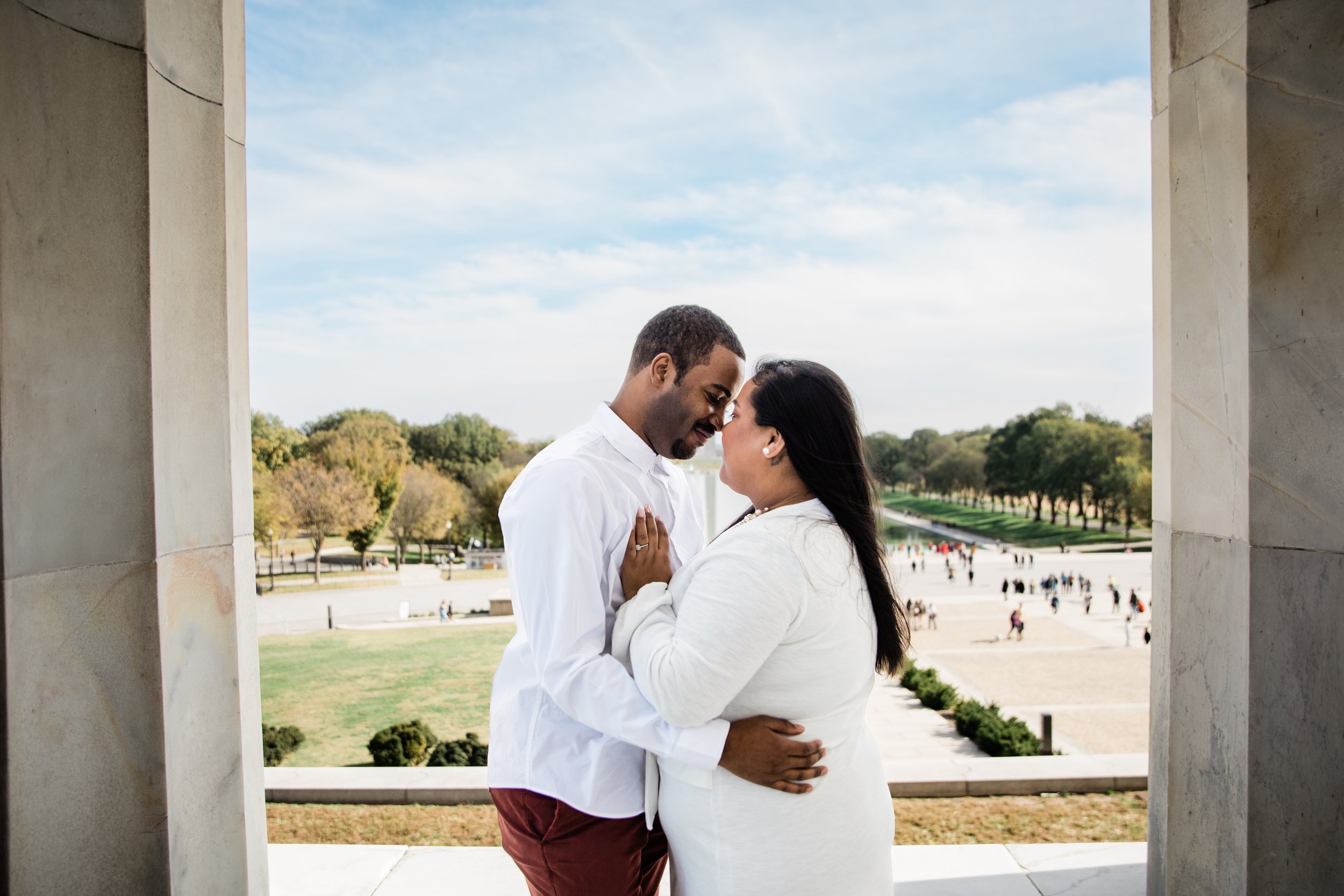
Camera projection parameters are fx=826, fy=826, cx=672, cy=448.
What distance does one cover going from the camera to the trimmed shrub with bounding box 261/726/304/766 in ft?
39.9

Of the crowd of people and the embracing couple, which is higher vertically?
the embracing couple

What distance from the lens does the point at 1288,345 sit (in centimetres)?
236

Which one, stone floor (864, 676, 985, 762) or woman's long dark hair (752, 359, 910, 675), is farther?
stone floor (864, 676, 985, 762)

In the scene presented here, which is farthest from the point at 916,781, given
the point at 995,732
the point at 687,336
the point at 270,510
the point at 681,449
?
the point at 270,510

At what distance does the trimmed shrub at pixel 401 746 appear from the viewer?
10.6m

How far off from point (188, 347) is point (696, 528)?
1691 mm

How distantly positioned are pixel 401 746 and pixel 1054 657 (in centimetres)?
1810

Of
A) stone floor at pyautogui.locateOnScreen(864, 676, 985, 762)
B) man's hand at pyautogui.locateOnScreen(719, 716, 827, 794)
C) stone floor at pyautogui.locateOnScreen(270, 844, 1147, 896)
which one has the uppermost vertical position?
man's hand at pyautogui.locateOnScreen(719, 716, 827, 794)

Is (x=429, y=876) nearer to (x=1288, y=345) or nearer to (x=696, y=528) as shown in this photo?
(x=696, y=528)

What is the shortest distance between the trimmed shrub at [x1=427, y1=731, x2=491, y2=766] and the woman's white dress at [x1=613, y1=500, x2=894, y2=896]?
806 centimetres

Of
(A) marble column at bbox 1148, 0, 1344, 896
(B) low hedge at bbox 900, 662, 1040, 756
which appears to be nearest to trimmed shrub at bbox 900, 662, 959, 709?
(B) low hedge at bbox 900, 662, 1040, 756

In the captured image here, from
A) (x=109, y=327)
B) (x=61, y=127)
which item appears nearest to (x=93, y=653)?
(x=109, y=327)

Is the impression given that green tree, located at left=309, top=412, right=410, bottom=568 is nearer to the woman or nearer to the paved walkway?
the paved walkway

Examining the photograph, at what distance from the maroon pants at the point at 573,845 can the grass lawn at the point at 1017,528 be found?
61746 mm
